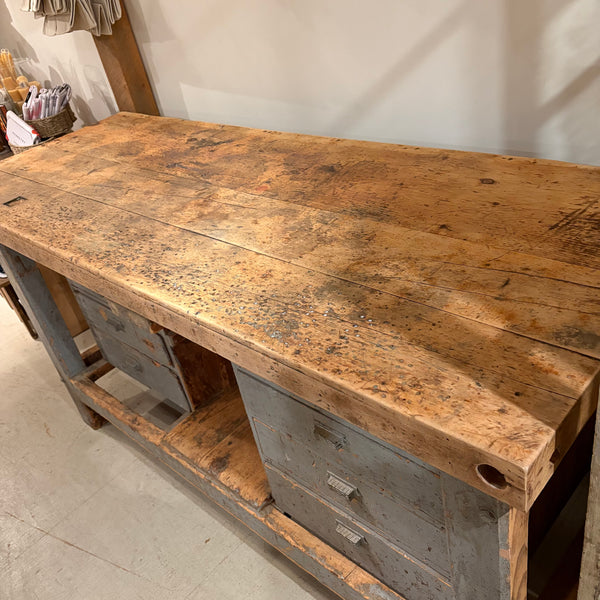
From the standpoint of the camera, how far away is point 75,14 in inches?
79.1

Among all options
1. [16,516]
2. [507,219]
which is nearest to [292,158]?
[507,219]

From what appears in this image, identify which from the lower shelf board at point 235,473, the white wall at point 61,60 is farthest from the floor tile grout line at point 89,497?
the white wall at point 61,60

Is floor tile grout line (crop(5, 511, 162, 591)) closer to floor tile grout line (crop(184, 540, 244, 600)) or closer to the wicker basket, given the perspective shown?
floor tile grout line (crop(184, 540, 244, 600))

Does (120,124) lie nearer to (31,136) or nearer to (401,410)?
(31,136)

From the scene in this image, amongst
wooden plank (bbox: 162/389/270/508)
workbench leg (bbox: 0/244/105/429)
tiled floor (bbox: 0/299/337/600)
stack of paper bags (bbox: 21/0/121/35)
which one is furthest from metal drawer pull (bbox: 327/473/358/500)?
stack of paper bags (bbox: 21/0/121/35)

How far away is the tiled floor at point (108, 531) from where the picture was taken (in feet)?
5.20

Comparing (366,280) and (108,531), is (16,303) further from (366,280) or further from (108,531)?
(366,280)

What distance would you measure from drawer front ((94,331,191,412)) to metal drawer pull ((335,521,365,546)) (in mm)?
691

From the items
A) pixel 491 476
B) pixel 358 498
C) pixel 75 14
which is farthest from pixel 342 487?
pixel 75 14

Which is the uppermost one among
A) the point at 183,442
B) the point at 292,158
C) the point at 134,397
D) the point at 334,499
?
the point at 292,158

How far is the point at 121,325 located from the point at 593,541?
1.32 m

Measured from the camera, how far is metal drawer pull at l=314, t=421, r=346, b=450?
100 cm

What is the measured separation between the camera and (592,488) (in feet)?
2.53

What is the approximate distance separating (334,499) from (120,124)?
1.51 m
